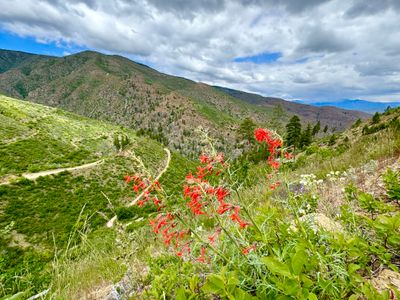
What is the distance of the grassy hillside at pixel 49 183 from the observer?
2603cm

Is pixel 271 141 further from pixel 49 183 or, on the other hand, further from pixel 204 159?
pixel 49 183

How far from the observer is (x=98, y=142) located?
70.8m

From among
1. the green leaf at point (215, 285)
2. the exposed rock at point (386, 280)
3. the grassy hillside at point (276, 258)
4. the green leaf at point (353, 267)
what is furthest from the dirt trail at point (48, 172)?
the exposed rock at point (386, 280)

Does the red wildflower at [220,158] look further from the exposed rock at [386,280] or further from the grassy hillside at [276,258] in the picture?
the exposed rock at [386,280]

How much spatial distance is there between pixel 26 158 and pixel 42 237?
2388 cm

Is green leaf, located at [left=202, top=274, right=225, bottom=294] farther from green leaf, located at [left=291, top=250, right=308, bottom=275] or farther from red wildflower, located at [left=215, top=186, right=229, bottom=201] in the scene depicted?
red wildflower, located at [left=215, top=186, right=229, bottom=201]

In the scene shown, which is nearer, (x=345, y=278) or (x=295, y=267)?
(x=295, y=267)

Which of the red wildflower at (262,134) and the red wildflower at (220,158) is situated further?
the red wildflower at (262,134)

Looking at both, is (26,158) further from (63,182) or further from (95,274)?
(95,274)

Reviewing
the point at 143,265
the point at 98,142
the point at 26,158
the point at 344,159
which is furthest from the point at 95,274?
the point at 98,142

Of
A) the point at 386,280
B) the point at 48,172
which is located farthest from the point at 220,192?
the point at 48,172

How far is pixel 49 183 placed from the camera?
131 ft

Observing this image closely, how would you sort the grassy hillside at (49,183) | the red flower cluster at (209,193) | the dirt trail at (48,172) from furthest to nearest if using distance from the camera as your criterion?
the dirt trail at (48,172) → the grassy hillside at (49,183) → the red flower cluster at (209,193)

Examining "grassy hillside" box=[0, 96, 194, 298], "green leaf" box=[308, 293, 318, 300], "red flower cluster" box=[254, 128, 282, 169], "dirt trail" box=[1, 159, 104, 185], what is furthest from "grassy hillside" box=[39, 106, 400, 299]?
"dirt trail" box=[1, 159, 104, 185]
